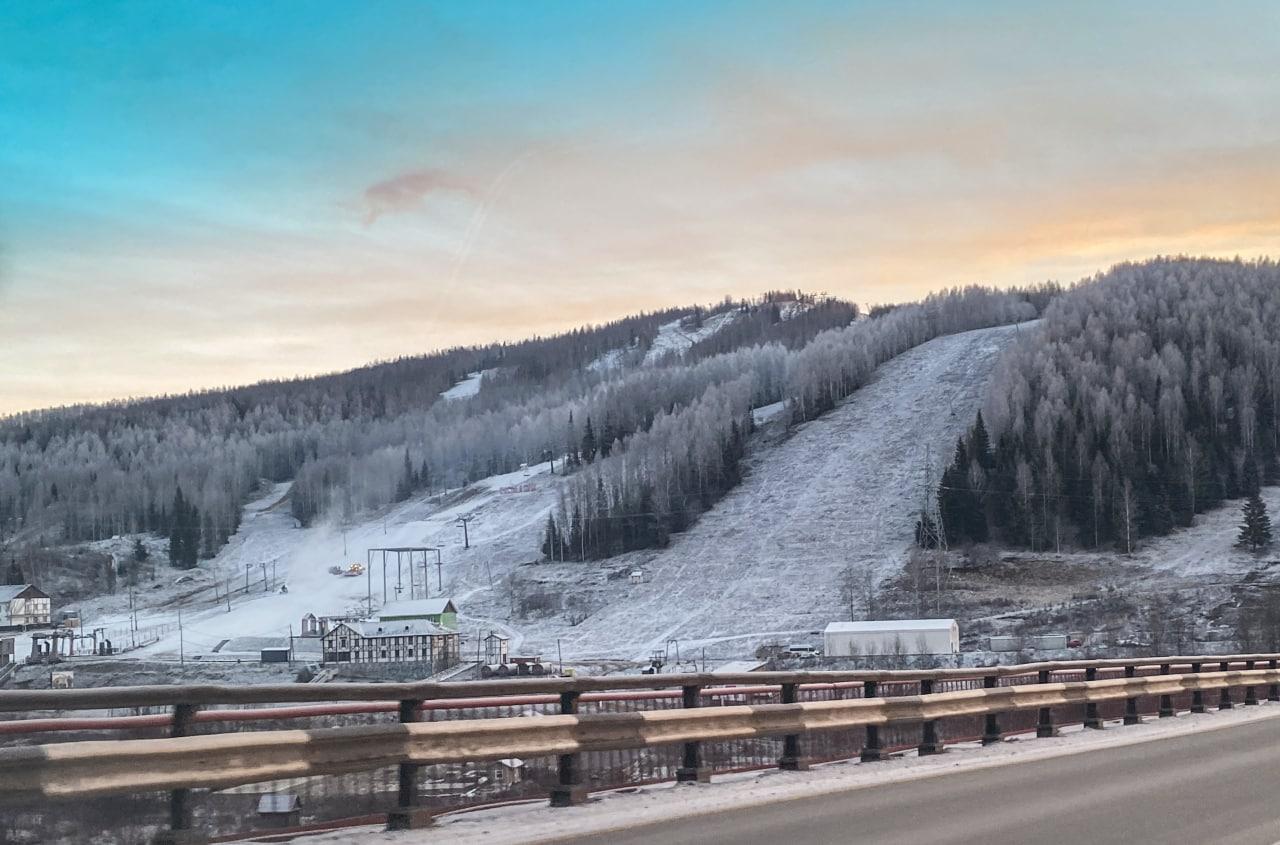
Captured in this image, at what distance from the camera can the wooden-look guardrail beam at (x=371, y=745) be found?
8.88 meters

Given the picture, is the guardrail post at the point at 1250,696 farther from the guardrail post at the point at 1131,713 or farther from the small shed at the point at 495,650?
the small shed at the point at 495,650

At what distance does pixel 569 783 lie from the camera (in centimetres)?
1354

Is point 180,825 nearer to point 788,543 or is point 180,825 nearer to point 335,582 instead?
point 788,543

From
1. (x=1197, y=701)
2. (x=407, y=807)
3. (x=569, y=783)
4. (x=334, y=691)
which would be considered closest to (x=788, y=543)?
(x=1197, y=701)

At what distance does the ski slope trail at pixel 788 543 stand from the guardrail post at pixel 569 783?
9188 cm

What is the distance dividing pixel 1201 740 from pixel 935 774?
8.00 m

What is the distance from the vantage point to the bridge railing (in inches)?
371

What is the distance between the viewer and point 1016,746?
70.2 ft

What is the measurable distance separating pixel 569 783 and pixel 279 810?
135 inches

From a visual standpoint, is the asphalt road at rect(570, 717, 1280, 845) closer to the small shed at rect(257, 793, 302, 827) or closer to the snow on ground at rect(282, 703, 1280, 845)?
the snow on ground at rect(282, 703, 1280, 845)

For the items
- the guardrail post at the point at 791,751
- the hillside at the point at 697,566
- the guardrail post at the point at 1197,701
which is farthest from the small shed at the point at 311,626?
the guardrail post at the point at 791,751

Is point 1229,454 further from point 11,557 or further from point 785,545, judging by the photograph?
point 11,557

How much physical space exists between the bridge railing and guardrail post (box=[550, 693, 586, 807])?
0.09 ft

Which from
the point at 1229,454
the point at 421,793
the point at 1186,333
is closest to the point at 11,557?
the point at 1229,454
